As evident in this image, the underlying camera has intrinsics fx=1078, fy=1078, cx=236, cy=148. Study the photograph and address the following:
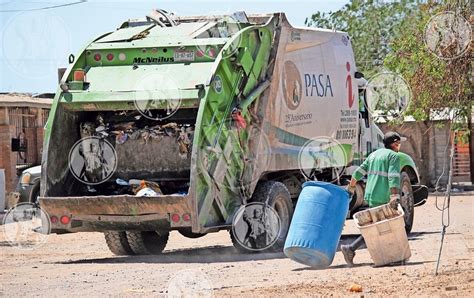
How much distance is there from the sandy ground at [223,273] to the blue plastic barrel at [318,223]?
0.25 metres

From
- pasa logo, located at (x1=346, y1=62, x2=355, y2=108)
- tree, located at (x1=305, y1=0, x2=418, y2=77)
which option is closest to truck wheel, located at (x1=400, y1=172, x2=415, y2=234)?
pasa logo, located at (x1=346, y1=62, x2=355, y2=108)

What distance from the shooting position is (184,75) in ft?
46.2

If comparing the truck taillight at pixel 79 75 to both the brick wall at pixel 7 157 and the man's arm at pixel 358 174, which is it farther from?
the brick wall at pixel 7 157

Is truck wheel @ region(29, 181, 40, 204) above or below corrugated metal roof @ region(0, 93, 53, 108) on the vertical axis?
below

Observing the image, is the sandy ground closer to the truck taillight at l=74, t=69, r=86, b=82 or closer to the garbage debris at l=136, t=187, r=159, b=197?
the garbage debris at l=136, t=187, r=159, b=197

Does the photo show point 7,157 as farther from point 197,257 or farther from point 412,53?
point 197,257

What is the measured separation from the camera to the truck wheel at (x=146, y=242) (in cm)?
1539

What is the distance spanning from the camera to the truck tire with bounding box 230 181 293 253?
1472 cm

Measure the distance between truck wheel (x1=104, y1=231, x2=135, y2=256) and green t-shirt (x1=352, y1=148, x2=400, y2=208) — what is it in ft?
13.2

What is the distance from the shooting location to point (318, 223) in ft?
38.0

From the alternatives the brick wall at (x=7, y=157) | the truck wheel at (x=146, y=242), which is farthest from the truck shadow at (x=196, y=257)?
the brick wall at (x=7, y=157)

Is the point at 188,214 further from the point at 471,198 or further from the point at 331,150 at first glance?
the point at 471,198

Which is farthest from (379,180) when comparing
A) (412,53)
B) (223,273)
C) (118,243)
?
(412,53)

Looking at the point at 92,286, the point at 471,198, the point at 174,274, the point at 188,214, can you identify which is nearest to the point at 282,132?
the point at 188,214
